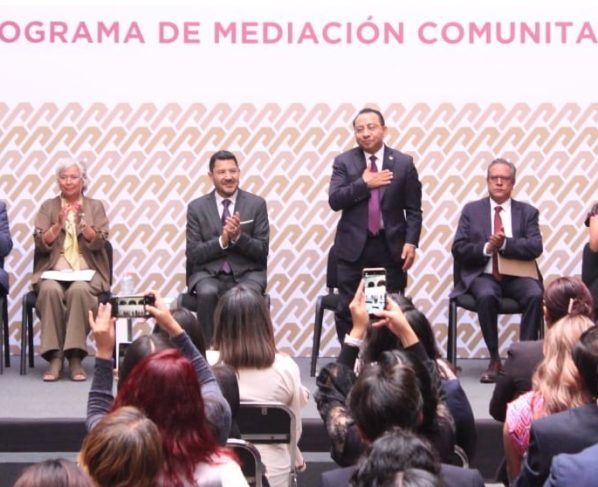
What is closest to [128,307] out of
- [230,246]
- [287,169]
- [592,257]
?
[230,246]

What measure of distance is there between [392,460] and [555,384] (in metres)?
1.37

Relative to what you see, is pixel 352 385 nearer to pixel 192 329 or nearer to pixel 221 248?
pixel 192 329

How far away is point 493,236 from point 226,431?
3.91 metres

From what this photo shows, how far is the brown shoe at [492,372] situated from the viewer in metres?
7.06

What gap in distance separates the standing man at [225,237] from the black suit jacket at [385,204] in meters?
0.48

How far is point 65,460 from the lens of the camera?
2.34m

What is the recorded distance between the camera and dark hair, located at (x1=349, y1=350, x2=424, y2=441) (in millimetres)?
2881

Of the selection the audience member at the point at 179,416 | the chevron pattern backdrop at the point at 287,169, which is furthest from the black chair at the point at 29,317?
the audience member at the point at 179,416

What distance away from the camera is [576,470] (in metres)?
2.74

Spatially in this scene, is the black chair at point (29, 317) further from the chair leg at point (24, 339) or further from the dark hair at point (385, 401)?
the dark hair at point (385, 401)

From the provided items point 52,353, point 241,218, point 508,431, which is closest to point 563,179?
point 241,218

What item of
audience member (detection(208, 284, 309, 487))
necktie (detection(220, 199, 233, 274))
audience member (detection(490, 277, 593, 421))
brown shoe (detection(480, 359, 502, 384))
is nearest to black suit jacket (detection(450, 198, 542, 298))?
brown shoe (detection(480, 359, 502, 384))

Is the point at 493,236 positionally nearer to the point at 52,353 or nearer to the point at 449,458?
the point at 52,353

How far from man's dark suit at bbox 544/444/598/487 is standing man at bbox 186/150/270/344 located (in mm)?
4503
